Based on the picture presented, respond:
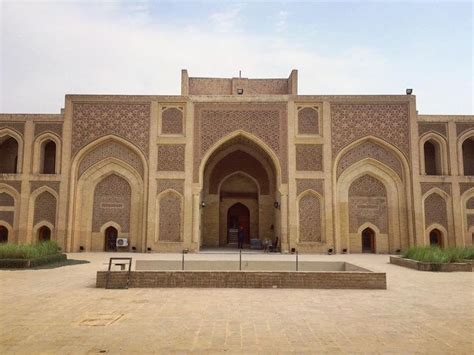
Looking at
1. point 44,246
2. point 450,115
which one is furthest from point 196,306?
point 450,115

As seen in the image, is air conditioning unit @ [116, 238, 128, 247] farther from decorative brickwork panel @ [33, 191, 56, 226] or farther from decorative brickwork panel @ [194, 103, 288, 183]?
decorative brickwork panel @ [194, 103, 288, 183]

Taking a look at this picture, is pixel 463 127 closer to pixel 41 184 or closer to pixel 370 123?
pixel 370 123

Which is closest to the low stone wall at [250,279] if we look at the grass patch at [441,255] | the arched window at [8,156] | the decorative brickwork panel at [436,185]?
the grass patch at [441,255]

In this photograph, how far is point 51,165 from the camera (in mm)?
18094

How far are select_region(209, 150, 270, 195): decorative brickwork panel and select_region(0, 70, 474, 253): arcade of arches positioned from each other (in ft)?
10.2

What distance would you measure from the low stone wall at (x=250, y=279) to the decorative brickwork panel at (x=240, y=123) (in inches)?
366

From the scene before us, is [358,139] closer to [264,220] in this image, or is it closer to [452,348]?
[264,220]

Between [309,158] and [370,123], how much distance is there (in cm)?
292

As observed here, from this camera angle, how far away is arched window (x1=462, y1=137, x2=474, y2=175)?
18.2 m

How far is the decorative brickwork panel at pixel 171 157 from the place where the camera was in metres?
16.8

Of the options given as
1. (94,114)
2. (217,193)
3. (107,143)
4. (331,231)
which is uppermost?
(94,114)

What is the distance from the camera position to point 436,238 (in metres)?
17.0

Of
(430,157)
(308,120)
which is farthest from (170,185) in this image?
(430,157)

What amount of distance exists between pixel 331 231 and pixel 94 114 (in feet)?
35.4
